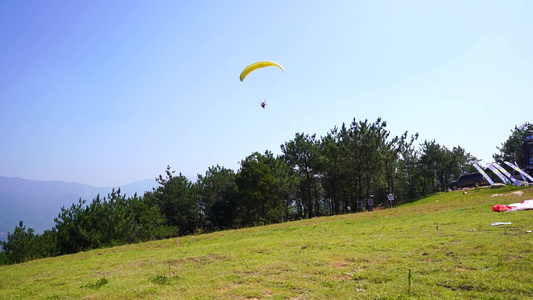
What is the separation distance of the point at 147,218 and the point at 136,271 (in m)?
22.5

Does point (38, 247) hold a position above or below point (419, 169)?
below

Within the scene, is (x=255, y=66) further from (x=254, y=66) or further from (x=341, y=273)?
(x=341, y=273)

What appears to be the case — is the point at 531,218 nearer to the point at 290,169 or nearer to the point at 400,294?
the point at 400,294

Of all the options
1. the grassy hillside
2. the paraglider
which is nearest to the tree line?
the grassy hillside

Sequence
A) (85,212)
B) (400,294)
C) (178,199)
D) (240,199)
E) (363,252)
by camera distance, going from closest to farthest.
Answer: (400,294) < (363,252) < (85,212) < (240,199) < (178,199)

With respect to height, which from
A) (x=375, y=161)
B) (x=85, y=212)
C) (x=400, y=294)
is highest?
(x=375, y=161)

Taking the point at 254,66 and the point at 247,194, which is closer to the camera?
the point at 254,66

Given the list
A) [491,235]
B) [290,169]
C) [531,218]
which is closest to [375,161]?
[290,169]

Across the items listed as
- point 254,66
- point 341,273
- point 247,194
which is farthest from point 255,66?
point 247,194

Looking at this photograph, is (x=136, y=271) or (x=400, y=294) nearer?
(x=400, y=294)

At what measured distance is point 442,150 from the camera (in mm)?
49656

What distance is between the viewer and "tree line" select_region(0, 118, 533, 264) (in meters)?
24.2

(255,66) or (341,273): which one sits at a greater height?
(255,66)

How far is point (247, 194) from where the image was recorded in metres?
37.9
